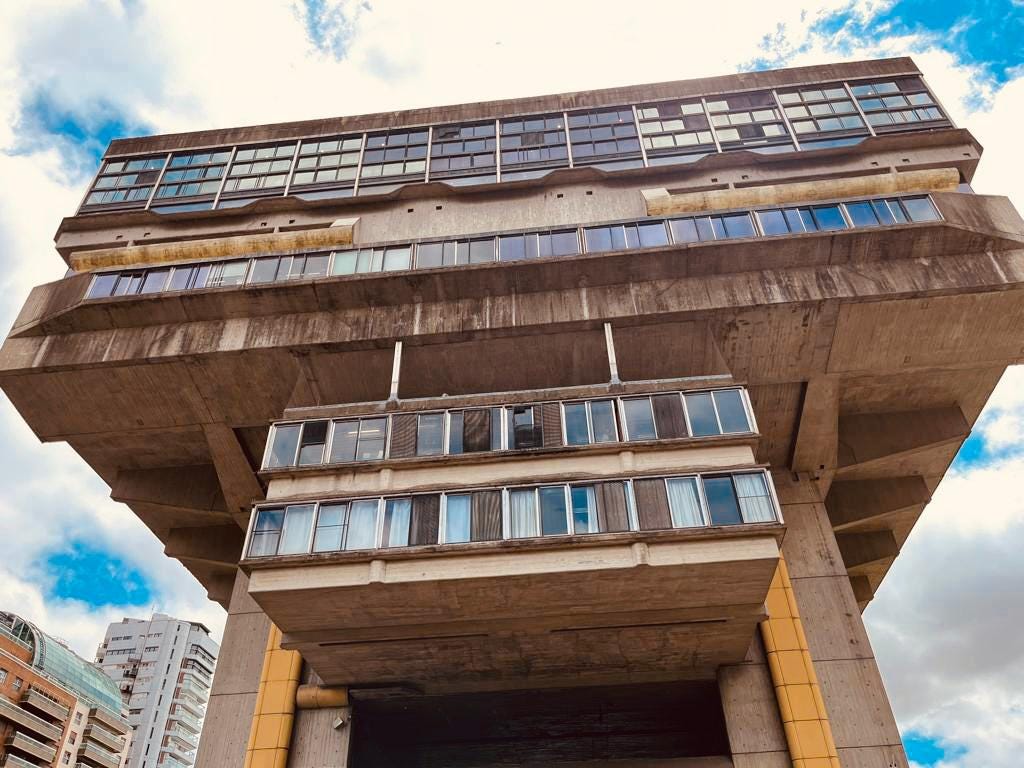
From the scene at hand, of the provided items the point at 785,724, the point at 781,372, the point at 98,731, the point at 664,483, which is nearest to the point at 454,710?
the point at 785,724

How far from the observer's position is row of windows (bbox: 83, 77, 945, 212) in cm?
2838

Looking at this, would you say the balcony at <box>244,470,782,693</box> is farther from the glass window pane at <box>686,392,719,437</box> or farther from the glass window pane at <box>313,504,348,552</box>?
the glass window pane at <box>686,392,719,437</box>

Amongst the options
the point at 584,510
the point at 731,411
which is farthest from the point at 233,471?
the point at 731,411

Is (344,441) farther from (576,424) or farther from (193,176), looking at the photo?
(193,176)

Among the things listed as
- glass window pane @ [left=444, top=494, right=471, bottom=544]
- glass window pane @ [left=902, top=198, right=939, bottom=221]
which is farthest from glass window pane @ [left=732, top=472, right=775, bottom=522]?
glass window pane @ [left=902, top=198, right=939, bottom=221]

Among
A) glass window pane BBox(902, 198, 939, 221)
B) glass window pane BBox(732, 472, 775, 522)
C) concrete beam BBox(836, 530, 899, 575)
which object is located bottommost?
glass window pane BBox(732, 472, 775, 522)

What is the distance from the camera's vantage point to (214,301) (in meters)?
22.8

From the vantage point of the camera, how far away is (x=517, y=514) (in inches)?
667

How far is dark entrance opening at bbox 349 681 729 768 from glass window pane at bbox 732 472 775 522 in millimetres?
9886

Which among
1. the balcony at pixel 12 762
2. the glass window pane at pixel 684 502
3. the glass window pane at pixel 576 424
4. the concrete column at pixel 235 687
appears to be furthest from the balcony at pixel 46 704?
the glass window pane at pixel 684 502

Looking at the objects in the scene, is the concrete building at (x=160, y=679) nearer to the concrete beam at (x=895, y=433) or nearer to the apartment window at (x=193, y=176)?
the apartment window at (x=193, y=176)

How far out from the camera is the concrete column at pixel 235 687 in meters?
22.4

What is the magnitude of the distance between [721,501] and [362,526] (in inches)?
361

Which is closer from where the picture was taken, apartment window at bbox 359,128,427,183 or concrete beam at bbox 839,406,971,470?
concrete beam at bbox 839,406,971,470
